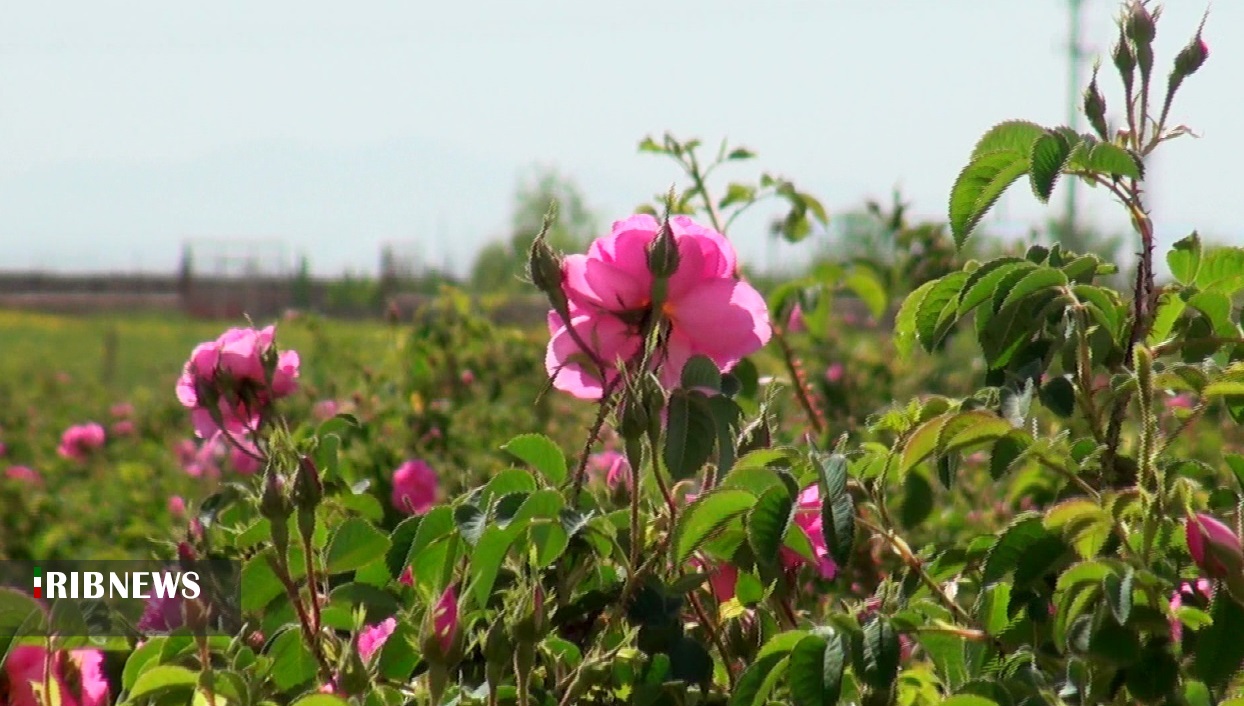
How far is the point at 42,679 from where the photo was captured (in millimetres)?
1061

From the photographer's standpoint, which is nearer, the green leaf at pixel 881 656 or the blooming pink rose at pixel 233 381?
the green leaf at pixel 881 656

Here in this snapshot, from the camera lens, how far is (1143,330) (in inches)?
47.6

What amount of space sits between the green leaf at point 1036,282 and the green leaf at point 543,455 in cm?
35

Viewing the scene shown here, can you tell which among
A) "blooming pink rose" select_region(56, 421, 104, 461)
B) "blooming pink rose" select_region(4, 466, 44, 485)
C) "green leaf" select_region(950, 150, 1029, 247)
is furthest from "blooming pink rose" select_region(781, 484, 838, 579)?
"blooming pink rose" select_region(56, 421, 104, 461)

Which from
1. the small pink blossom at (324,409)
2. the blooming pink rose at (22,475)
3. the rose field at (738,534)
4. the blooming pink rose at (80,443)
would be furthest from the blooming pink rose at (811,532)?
the blooming pink rose at (80,443)

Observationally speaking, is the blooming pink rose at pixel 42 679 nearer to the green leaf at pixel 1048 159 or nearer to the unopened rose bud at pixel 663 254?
the unopened rose bud at pixel 663 254

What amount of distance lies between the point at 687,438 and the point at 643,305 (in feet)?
0.40

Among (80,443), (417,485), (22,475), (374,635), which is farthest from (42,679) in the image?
(80,443)

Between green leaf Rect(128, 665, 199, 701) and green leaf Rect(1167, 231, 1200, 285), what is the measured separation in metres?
0.81

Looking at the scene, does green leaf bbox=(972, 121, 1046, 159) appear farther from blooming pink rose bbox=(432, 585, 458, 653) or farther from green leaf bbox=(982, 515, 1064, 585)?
blooming pink rose bbox=(432, 585, 458, 653)

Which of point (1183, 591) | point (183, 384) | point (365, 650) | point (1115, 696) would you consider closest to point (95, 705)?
point (365, 650)

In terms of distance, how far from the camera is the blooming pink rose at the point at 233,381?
1443 millimetres

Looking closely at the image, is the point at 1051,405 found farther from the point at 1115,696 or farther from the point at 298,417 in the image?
the point at 298,417

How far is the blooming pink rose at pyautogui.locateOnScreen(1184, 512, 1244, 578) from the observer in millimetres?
860
